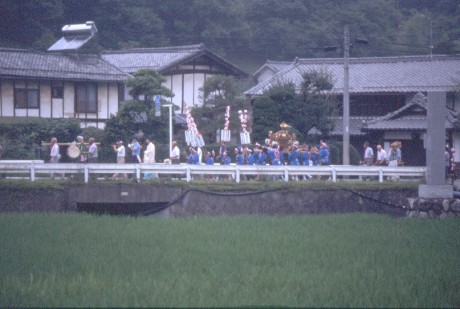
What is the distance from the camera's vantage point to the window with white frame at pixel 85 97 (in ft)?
108

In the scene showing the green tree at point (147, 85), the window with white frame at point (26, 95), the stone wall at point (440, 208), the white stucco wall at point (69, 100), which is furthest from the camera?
the white stucco wall at point (69, 100)

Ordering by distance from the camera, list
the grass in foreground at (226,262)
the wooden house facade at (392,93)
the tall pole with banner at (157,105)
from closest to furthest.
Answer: the grass in foreground at (226,262) < the tall pole with banner at (157,105) < the wooden house facade at (392,93)

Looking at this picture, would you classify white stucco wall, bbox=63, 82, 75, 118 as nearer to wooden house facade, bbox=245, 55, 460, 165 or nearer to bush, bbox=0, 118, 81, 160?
bush, bbox=0, 118, 81, 160

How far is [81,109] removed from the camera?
32.9 metres

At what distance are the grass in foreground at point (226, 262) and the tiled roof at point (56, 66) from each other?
16733 millimetres

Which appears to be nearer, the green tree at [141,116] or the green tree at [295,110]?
the green tree at [141,116]

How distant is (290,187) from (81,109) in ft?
57.3

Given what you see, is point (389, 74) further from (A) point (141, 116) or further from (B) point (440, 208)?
(B) point (440, 208)

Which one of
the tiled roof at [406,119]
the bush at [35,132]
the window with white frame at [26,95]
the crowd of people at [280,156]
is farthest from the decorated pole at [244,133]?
the window with white frame at [26,95]

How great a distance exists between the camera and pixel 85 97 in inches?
1302

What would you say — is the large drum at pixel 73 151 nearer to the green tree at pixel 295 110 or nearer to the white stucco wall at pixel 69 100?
the green tree at pixel 295 110

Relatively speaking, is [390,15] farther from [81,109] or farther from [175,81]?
[81,109]

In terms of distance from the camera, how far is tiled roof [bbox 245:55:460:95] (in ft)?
113

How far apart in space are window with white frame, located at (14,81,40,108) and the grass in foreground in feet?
56.0
